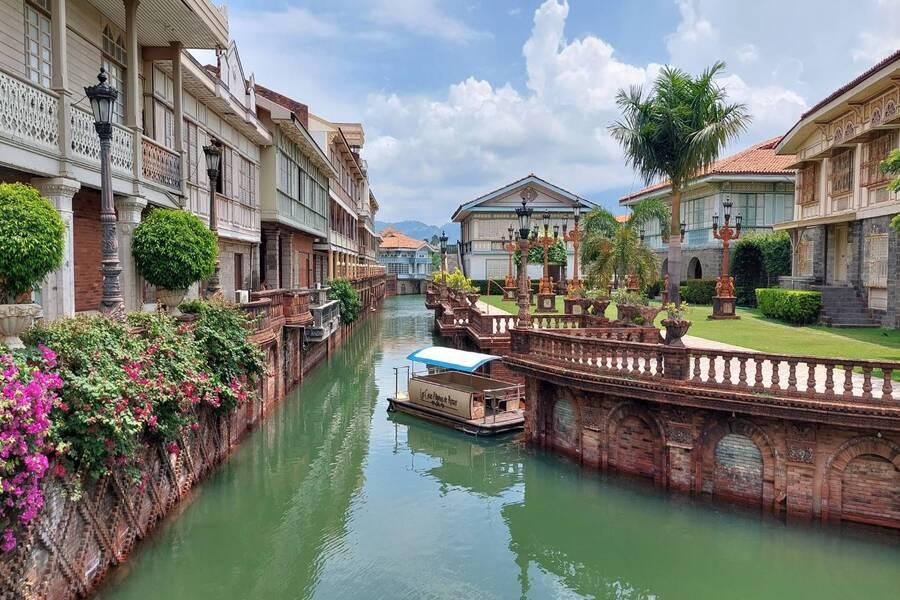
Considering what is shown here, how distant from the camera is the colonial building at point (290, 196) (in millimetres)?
27984

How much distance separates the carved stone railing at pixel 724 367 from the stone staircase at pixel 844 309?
10999mm

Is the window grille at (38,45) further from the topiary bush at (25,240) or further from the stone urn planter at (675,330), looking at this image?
the stone urn planter at (675,330)

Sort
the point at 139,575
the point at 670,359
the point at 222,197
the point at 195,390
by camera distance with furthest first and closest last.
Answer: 1. the point at 222,197
2. the point at 670,359
3. the point at 195,390
4. the point at 139,575

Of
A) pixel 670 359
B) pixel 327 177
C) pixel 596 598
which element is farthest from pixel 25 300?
pixel 327 177

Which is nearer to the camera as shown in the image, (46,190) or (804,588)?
(804,588)

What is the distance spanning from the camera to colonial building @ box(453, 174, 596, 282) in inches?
2379

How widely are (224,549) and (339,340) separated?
28.8 metres

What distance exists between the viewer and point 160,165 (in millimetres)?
16438

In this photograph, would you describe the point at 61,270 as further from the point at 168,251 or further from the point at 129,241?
the point at 129,241

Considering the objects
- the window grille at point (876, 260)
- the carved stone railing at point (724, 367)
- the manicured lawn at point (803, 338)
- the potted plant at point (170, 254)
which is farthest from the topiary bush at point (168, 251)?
the window grille at point (876, 260)

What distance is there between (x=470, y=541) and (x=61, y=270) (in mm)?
9702

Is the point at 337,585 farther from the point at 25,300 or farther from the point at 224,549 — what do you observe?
the point at 25,300

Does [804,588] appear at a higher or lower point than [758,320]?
lower

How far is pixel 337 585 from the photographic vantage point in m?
10.4
